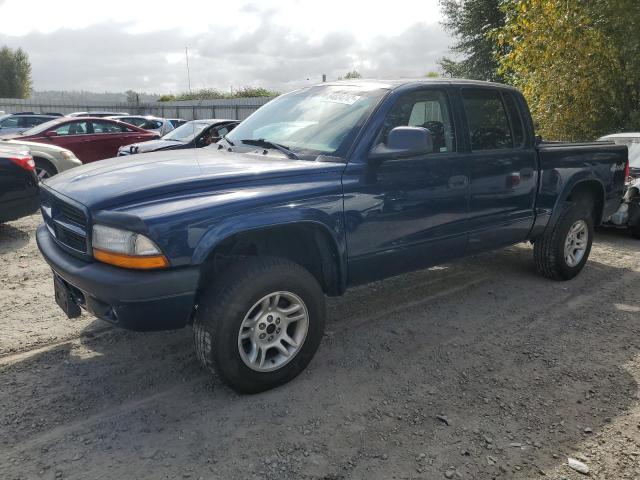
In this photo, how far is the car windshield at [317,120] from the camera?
11.7 feet

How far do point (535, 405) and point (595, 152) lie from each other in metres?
3.18

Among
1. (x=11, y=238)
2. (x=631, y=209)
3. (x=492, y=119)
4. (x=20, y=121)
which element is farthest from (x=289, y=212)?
(x=20, y=121)

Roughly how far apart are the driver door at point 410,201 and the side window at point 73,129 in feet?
33.8

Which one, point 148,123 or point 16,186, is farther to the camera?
point 148,123

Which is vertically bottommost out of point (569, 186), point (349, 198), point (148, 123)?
point (569, 186)

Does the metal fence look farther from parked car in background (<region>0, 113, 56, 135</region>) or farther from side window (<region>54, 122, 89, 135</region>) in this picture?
side window (<region>54, 122, 89, 135</region>)

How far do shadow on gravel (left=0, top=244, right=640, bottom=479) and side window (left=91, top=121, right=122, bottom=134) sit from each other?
9826 millimetres

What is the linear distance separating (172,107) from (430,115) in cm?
3288

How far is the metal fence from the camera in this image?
2795 centimetres

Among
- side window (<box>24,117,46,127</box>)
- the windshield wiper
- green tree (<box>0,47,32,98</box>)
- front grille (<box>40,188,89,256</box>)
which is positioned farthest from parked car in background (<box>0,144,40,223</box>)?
green tree (<box>0,47,32,98</box>)

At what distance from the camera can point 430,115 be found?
402 cm

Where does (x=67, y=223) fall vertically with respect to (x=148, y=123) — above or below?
below

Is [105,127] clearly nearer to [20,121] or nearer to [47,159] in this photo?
[47,159]

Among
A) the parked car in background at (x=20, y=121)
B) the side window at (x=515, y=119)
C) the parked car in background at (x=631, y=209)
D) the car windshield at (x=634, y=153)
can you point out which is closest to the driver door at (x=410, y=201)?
the side window at (x=515, y=119)
